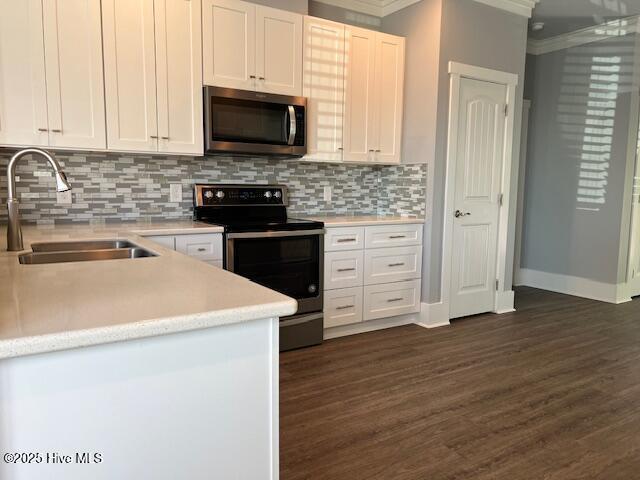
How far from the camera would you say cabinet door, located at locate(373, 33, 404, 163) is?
12.7ft

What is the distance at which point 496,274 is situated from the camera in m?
4.38

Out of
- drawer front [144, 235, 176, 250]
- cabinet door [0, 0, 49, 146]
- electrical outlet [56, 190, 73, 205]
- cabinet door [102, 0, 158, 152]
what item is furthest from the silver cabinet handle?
cabinet door [0, 0, 49, 146]

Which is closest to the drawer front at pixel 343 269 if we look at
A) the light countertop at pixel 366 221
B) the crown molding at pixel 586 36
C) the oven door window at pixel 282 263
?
the oven door window at pixel 282 263

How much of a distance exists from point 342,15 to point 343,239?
195 centimetres

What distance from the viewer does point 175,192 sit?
3.41m

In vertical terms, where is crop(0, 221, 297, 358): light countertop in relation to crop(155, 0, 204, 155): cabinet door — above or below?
below

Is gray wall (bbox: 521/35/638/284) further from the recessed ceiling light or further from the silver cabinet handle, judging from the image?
the silver cabinet handle

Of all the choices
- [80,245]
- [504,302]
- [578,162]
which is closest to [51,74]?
[80,245]

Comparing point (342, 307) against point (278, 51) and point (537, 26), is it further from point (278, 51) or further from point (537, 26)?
point (537, 26)

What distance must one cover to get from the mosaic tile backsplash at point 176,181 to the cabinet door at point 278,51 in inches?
24.4

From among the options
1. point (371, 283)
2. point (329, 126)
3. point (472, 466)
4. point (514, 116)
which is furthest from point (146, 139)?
point (514, 116)

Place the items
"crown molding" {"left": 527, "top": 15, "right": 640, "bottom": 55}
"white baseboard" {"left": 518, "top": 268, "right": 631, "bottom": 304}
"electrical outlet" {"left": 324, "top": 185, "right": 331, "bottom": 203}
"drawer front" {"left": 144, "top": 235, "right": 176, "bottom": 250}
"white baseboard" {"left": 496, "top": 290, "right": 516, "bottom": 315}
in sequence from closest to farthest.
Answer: "drawer front" {"left": 144, "top": 235, "right": 176, "bottom": 250} < "electrical outlet" {"left": 324, "top": 185, "right": 331, "bottom": 203} < "white baseboard" {"left": 496, "top": 290, "right": 516, "bottom": 315} < "crown molding" {"left": 527, "top": 15, "right": 640, "bottom": 55} < "white baseboard" {"left": 518, "top": 268, "right": 631, "bottom": 304}

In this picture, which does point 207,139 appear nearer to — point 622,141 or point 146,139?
point 146,139

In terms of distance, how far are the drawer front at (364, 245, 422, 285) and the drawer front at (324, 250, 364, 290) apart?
7 cm
